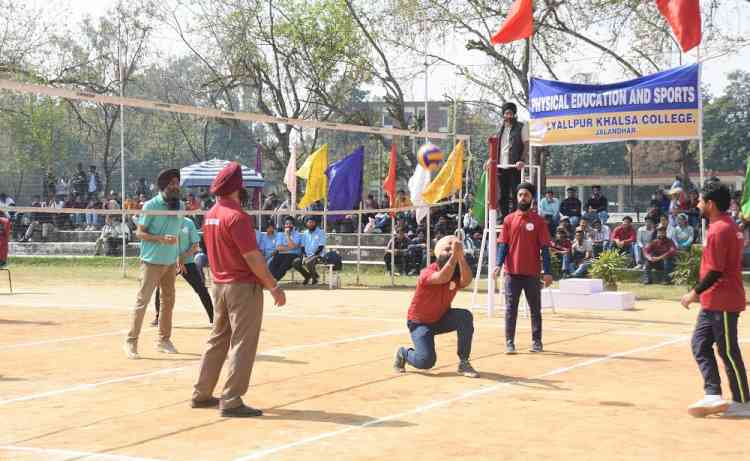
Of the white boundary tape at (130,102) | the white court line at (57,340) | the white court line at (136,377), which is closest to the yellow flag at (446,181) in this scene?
the white boundary tape at (130,102)

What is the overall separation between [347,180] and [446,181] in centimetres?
305

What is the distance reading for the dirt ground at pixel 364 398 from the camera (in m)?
7.03

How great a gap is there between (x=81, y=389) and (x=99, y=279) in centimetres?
1698

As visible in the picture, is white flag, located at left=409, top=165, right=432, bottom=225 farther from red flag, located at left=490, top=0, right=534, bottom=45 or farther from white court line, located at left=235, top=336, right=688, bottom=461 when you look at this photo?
white court line, located at left=235, top=336, right=688, bottom=461

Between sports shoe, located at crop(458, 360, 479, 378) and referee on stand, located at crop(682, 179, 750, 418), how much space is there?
2.36 metres

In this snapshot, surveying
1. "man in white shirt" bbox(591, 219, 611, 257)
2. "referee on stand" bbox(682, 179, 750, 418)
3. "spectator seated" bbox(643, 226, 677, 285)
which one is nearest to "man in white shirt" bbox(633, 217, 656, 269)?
"spectator seated" bbox(643, 226, 677, 285)

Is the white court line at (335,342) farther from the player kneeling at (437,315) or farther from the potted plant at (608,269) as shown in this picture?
the potted plant at (608,269)

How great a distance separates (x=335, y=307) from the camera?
59.5 ft

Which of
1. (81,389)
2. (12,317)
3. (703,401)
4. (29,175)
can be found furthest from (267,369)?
(29,175)

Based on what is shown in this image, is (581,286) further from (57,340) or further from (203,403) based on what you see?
(203,403)

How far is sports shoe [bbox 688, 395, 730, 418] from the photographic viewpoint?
804 centimetres

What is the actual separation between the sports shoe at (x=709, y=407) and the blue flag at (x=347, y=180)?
1551 centimetres

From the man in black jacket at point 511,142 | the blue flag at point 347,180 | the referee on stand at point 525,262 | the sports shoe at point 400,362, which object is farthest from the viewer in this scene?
the blue flag at point 347,180

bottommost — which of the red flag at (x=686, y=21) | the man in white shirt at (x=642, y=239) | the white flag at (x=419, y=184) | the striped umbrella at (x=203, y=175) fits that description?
the man in white shirt at (x=642, y=239)
